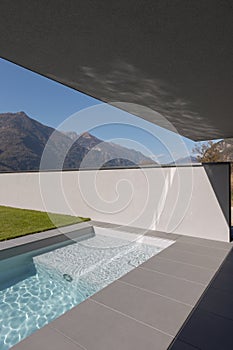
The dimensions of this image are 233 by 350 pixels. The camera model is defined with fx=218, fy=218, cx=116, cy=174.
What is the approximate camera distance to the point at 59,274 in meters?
3.91

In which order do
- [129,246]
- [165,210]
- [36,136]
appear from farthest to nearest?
[36,136] → [165,210] → [129,246]

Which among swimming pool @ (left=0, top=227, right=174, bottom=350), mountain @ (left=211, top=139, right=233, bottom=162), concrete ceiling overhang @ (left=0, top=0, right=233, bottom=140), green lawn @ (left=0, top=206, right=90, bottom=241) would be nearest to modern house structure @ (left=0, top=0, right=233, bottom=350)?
concrete ceiling overhang @ (left=0, top=0, right=233, bottom=140)

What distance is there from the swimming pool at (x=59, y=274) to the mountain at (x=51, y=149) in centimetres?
295

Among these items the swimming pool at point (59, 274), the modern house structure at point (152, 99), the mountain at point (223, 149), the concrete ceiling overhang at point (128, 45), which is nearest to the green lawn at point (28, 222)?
the modern house structure at point (152, 99)

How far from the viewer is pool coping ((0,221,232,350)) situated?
1.85 m

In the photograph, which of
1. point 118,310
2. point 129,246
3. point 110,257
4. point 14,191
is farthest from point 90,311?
point 14,191

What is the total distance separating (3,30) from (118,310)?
259 centimetres

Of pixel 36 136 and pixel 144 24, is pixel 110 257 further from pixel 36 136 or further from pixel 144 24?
pixel 36 136

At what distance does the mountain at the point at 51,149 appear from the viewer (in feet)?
27.8

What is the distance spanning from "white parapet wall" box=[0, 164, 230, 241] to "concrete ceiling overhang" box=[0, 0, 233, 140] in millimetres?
3027

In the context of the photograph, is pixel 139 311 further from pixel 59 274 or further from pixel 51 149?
pixel 51 149

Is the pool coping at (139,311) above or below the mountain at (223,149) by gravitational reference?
below

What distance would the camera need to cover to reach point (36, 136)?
106 feet

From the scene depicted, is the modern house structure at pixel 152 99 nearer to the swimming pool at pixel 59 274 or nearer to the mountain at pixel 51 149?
the swimming pool at pixel 59 274
